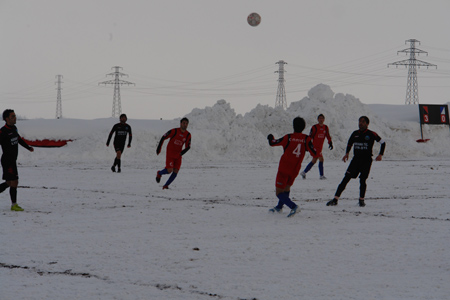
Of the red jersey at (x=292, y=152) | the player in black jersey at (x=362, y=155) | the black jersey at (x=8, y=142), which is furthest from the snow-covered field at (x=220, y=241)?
the black jersey at (x=8, y=142)

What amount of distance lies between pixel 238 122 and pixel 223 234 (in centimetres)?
2676

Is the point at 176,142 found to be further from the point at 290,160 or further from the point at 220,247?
the point at 220,247

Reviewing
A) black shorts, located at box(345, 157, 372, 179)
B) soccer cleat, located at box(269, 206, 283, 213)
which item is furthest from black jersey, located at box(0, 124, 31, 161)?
black shorts, located at box(345, 157, 372, 179)

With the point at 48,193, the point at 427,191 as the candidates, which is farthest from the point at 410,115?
the point at 48,193

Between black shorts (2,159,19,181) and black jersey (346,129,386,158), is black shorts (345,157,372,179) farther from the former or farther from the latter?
black shorts (2,159,19,181)

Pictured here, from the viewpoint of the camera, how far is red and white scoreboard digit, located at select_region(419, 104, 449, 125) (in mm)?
40966

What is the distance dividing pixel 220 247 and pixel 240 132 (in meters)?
25.6

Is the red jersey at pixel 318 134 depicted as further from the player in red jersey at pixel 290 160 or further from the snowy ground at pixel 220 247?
the player in red jersey at pixel 290 160

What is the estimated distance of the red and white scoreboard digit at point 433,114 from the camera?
40966mm

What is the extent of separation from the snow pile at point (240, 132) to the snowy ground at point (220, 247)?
688 inches

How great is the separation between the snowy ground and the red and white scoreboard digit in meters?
31.8

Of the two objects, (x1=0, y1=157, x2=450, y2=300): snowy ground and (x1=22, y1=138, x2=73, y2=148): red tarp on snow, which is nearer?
(x1=0, y1=157, x2=450, y2=300): snowy ground

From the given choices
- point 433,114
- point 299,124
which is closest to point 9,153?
point 299,124

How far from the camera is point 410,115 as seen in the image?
48.3 meters
